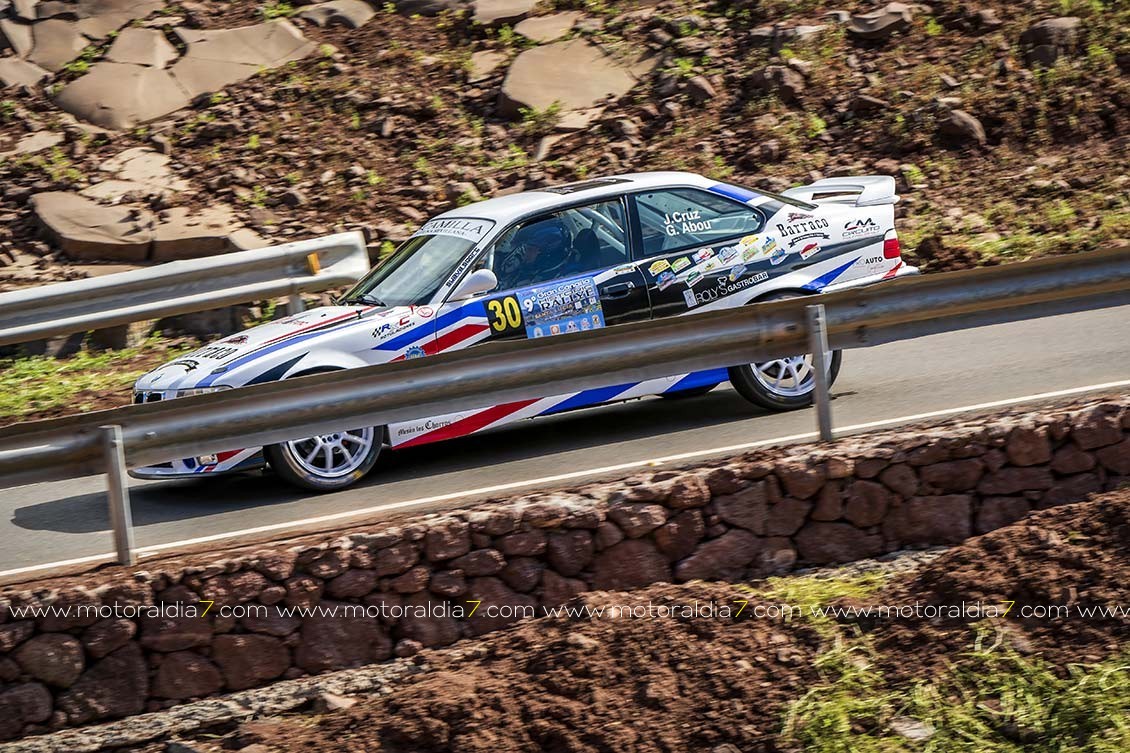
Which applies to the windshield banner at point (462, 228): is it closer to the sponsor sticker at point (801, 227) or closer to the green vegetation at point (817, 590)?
the sponsor sticker at point (801, 227)

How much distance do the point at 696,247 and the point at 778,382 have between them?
1031mm

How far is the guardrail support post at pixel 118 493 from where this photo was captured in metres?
5.58

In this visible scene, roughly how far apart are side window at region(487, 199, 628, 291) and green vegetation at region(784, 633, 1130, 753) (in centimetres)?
371

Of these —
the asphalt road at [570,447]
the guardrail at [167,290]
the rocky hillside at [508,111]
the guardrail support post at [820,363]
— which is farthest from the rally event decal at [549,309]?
the rocky hillside at [508,111]

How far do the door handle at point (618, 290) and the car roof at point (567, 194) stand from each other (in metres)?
0.63

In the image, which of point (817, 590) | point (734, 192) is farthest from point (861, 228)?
point (817, 590)

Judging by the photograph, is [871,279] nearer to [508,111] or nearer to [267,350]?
[267,350]

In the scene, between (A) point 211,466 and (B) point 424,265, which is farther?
(B) point 424,265

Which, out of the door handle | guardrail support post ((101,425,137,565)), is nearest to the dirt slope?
guardrail support post ((101,425,137,565))

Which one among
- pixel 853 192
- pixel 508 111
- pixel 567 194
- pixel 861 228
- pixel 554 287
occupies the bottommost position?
pixel 554 287

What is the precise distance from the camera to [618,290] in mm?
8055

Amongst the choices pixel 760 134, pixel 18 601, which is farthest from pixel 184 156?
pixel 18 601

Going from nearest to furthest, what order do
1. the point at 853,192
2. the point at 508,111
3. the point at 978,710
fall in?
the point at 978,710 < the point at 853,192 < the point at 508,111

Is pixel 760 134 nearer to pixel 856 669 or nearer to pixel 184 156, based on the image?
pixel 184 156
